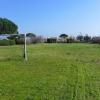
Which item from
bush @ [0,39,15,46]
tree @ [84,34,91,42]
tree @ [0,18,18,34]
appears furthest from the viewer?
tree @ [0,18,18,34]

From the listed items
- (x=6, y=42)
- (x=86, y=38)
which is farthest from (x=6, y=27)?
(x=6, y=42)

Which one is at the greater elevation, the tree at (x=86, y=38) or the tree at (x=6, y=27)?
the tree at (x=6, y=27)

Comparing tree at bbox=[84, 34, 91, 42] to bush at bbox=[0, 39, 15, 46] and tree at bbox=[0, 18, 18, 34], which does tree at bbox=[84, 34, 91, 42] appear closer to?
tree at bbox=[0, 18, 18, 34]

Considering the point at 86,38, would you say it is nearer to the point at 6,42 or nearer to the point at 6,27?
the point at 6,27

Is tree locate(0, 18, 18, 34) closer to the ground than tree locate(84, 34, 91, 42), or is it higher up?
higher up

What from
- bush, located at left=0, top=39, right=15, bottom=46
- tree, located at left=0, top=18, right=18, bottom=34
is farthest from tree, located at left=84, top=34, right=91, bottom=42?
bush, located at left=0, top=39, right=15, bottom=46

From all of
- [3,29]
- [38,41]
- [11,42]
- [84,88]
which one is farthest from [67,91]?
[3,29]

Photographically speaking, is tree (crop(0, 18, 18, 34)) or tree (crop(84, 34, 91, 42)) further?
tree (crop(0, 18, 18, 34))

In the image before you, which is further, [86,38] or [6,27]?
[6,27]

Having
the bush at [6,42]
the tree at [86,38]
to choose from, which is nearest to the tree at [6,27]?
the tree at [86,38]

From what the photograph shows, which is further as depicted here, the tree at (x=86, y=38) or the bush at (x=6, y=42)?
the tree at (x=86, y=38)

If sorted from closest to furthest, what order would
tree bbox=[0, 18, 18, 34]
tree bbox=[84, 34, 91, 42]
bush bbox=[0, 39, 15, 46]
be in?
1. bush bbox=[0, 39, 15, 46]
2. tree bbox=[84, 34, 91, 42]
3. tree bbox=[0, 18, 18, 34]

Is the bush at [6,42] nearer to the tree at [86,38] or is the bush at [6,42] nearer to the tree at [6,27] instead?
the tree at [86,38]

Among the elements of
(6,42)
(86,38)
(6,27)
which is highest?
(6,27)
